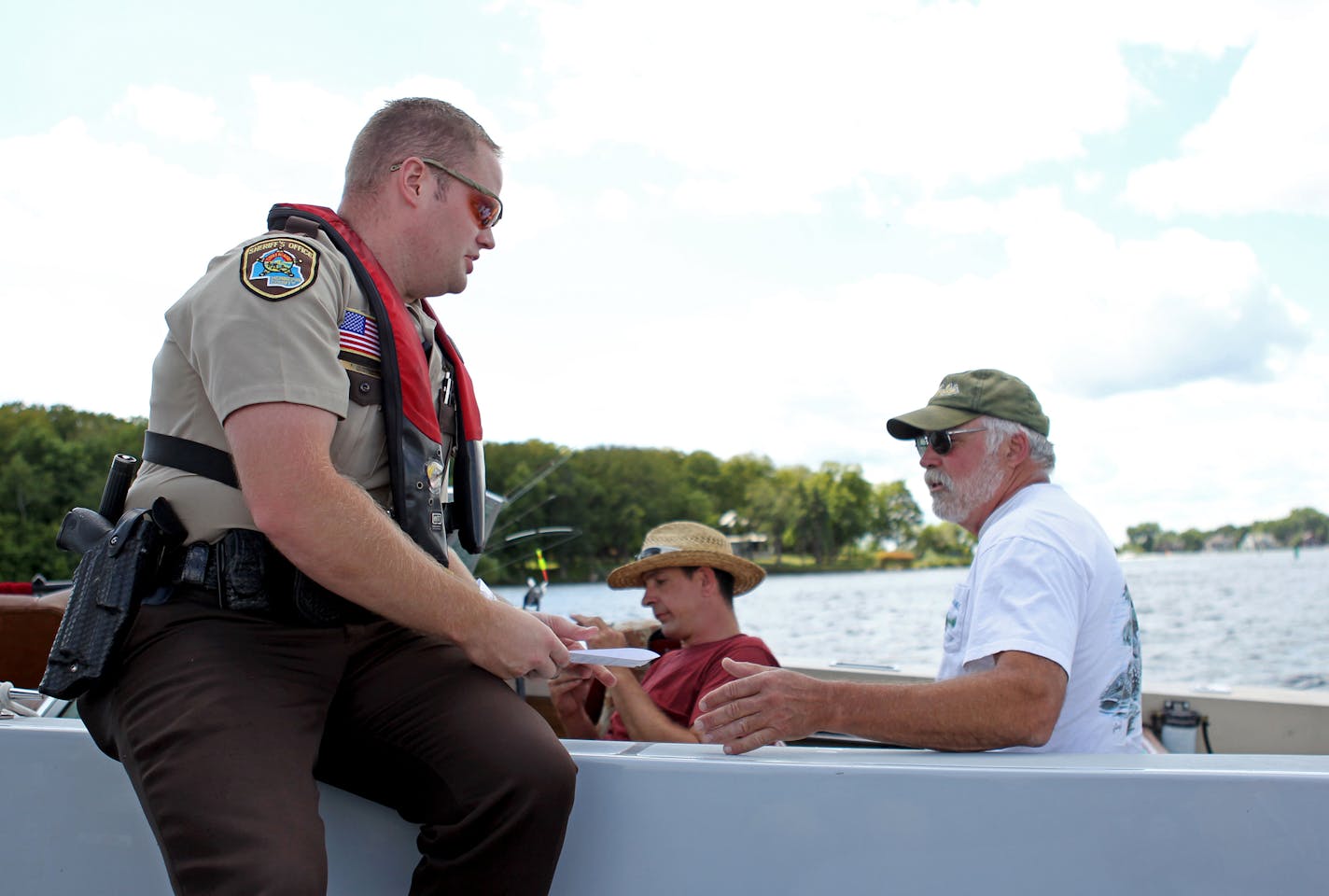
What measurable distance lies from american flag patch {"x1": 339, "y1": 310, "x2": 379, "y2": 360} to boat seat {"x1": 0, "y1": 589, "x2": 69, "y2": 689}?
5.56 feet

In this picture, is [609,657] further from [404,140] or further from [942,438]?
[942,438]

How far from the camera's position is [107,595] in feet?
4.89

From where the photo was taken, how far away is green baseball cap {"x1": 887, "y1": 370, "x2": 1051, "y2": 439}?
7.96ft

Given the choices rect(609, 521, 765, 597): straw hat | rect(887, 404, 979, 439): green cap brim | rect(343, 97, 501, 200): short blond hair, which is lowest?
rect(609, 521, 765, 597): straw hat

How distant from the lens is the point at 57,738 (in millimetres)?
1812

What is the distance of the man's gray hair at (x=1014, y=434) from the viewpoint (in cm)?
241

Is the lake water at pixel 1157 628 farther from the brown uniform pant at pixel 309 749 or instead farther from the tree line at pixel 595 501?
the brown uniform pant at pixel 309 749

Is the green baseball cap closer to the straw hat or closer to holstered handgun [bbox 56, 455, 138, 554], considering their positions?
the straw hat

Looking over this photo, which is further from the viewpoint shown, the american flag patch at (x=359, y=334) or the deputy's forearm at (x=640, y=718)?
the deputy's forearm at (x=640, y=718)

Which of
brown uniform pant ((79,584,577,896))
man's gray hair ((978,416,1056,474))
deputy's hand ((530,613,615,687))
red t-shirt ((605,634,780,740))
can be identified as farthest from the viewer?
red t-shirt ((605,634,780,740))

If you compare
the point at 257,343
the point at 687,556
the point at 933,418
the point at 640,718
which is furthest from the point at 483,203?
the point at 687,556

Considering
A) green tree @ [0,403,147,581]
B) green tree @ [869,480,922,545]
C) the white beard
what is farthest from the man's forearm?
green tree @ [869,480,922,545]

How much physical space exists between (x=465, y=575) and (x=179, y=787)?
753mm

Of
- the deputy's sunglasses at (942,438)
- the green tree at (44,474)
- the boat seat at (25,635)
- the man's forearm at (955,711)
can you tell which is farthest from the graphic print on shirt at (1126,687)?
the green tree at (44,474)
